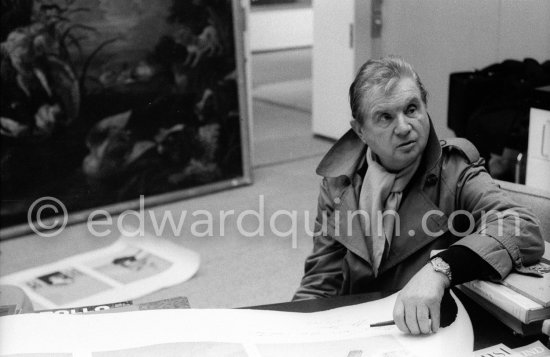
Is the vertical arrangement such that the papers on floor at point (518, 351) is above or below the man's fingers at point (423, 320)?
below

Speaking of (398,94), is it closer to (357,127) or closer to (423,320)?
(357,127)

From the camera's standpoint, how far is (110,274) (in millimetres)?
3031

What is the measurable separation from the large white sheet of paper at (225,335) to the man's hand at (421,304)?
15 mm

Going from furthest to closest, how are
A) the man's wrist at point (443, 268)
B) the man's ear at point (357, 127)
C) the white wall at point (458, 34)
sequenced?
the white wall at point (458, 34), the man's ear at point (357, 127), the man's wrist at point (443, 268)

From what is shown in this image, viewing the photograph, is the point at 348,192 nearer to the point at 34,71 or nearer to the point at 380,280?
the point at 380,280

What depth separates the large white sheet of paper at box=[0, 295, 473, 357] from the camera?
0.93 metres

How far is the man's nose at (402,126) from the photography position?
1285 millimetres

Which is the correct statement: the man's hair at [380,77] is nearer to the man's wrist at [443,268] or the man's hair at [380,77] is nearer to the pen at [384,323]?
the man's wrist at [443,268]

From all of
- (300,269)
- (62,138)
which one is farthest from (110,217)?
(300,269)

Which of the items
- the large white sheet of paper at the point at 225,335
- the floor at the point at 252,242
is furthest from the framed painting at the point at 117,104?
the large white sheet of paper at the point at 225,335

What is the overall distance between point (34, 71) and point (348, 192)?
2574mm

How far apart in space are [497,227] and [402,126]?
268mm

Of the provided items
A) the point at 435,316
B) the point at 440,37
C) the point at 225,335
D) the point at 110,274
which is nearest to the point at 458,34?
the point at 440,37

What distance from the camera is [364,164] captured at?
146 cm
